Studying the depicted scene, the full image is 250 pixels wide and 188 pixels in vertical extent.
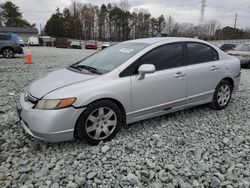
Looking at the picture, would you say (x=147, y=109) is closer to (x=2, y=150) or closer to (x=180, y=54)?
(x=180, y=54)

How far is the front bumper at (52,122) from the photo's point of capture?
2.62 metres

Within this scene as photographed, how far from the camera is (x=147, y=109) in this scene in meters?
3.32

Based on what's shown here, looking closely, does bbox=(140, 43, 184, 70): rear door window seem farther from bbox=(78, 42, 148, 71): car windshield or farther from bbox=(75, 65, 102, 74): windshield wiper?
bbox=(75, 65, 102, 74): windshield wiper

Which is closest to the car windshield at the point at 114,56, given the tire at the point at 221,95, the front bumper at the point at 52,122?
the front bumper at the point at 52,122

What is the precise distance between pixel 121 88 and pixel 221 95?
237cm

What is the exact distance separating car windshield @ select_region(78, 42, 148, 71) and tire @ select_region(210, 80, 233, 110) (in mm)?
1798

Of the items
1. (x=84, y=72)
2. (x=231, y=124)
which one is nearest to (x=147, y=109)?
(x=84, y=72)

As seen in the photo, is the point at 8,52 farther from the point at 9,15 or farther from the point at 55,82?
the point at 9,15

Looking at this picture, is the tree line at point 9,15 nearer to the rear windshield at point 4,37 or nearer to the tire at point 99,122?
the rear windshield at point 4,37

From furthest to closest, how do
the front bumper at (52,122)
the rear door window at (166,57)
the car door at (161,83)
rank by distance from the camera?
the rear door window at (166,57)
the car door at (161,83)
the front bumper at (52,122)

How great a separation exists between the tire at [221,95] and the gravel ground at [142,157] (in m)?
0.47

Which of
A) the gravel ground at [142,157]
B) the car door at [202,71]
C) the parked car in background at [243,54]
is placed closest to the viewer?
the gravel ground at [142,157]

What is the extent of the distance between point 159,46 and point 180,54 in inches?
17.8

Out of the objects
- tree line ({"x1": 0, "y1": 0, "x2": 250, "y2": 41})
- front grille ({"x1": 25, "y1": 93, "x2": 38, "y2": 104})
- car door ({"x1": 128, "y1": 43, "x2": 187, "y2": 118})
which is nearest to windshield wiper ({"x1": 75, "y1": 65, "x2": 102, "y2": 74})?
car door ({"x1": 128, "y1": 43, "x2": 187, "y2": 118})
